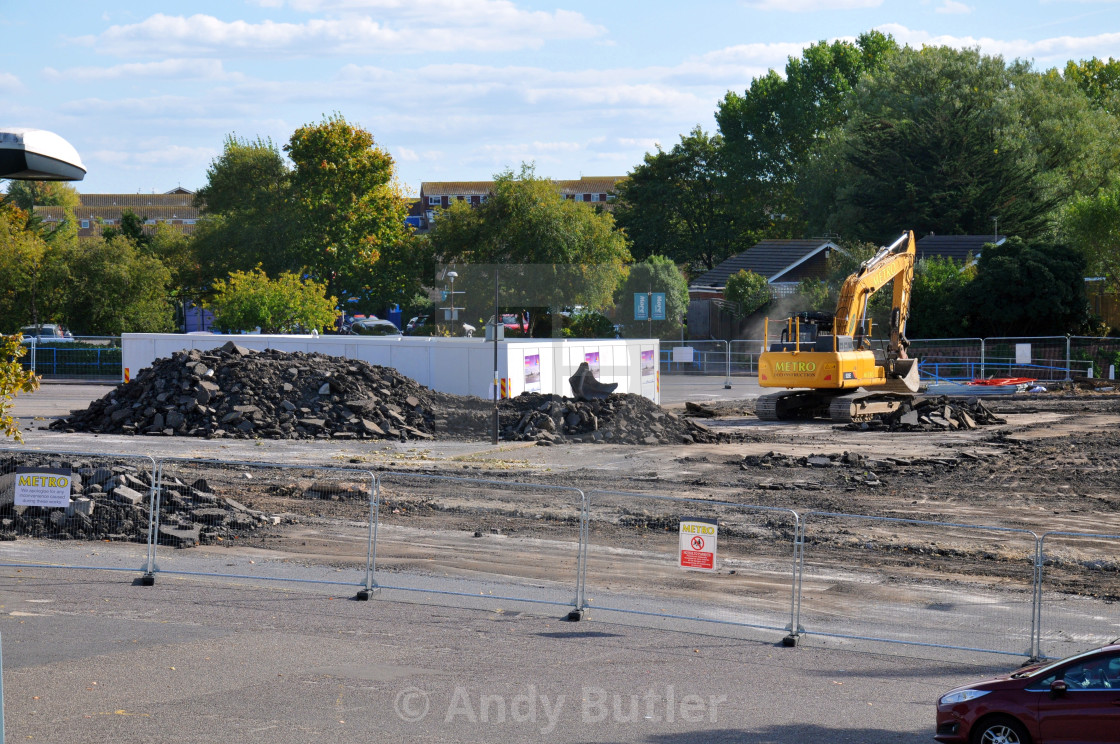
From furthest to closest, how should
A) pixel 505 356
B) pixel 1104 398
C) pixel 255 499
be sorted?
pixel 1104 398 < pixel 505 356 < pixel 255 499

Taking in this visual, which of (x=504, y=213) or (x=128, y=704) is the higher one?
(x=504, y=213)

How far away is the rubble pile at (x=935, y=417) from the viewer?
3180cm

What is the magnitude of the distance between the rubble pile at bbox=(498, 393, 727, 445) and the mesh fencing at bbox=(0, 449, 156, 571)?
13.6 metres

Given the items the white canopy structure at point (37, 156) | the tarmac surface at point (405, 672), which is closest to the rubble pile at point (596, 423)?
the tarmac surface at point (405, 672)

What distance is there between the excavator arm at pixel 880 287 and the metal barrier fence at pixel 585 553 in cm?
1613

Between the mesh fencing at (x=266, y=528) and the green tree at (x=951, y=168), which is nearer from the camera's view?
the mesh fencing at (x=266, y=528)

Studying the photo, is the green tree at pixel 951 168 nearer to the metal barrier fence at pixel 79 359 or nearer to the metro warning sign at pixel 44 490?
the metal barrier fence at pixel 79 359

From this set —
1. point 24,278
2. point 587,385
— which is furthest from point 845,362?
point 24,278

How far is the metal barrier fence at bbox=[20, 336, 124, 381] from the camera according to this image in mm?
50031

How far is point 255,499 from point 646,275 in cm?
4972

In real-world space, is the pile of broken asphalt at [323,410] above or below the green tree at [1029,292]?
below

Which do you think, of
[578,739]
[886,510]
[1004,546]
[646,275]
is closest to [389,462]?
[886,510]

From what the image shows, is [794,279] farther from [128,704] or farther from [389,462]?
[128,704]

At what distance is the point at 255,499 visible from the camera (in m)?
17.6
